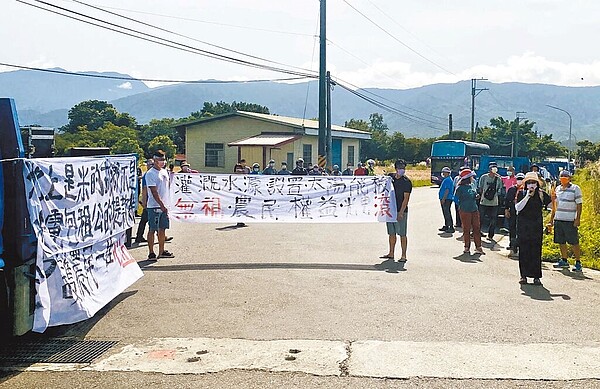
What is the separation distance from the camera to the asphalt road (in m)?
6.37

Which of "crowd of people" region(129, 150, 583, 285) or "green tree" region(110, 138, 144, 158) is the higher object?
"green tree" region(110, 138, 144, 158)

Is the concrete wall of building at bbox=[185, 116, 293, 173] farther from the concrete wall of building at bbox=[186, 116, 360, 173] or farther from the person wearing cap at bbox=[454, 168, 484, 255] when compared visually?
the person wearing cap at bbox=[454, 168, 484, 255]

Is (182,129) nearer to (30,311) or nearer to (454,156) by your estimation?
(454,156)

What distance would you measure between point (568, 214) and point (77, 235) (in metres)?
8.43

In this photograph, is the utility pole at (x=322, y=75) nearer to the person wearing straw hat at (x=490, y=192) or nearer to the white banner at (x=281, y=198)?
the person wearing straw hat at (x=490, y=192)

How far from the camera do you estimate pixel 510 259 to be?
44.6ft

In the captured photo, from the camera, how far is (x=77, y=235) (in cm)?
816

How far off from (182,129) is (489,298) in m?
37.9

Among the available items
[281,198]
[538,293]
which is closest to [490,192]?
[281,198]

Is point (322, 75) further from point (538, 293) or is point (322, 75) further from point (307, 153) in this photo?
point (538, 293)

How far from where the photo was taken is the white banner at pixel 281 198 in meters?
13.4

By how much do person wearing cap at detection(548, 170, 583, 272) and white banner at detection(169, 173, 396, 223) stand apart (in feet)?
9.96

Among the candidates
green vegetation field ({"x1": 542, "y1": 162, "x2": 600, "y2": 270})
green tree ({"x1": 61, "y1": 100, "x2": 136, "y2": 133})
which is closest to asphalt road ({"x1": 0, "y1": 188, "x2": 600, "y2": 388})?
green vegetation field ({"x1": 542, "y1": 162, "x2": 600, "y2": 270})

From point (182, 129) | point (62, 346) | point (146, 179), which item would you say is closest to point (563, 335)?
point (62, 346)
